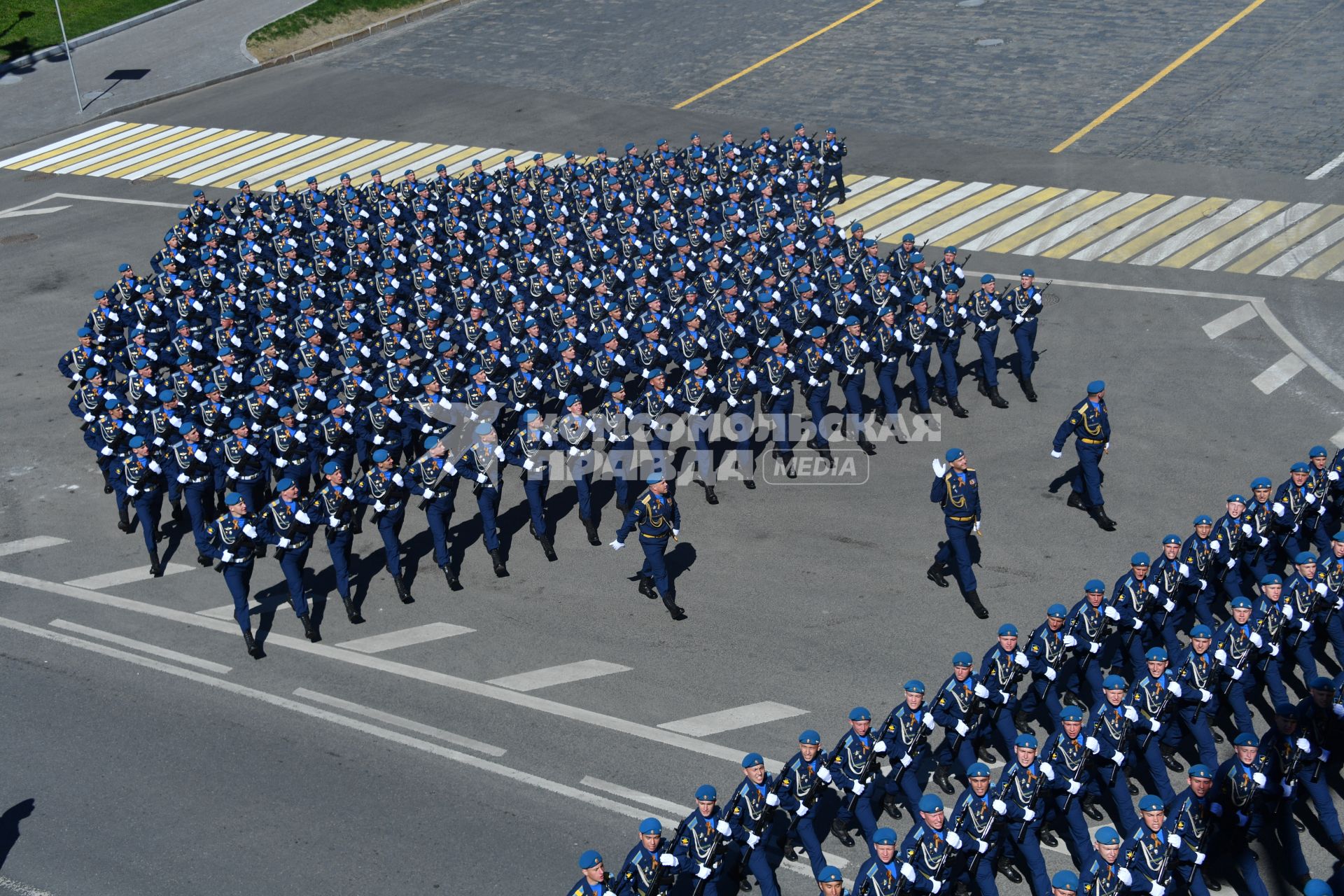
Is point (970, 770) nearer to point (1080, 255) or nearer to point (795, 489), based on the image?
point (795, 489)

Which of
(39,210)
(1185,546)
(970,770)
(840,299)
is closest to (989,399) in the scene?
(840,299)

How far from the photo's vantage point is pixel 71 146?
139ft

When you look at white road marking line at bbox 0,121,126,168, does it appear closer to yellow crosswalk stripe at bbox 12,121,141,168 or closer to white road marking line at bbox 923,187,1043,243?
yellow crosswalk stripe at bbox 12,121,141,168

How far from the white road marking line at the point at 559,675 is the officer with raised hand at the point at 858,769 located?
13.8 feet

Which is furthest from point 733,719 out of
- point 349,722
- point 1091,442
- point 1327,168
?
point 1327,168

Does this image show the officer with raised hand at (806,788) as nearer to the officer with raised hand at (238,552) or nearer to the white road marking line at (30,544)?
the officer with raised hand at (238,552)

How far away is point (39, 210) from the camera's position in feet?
123

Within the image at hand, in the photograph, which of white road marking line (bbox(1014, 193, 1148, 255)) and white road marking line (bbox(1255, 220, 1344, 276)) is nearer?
white road marking line (bbox(1255, 220, 1344, 276))

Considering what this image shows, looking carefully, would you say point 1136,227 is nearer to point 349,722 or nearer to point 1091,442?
point 1091,442

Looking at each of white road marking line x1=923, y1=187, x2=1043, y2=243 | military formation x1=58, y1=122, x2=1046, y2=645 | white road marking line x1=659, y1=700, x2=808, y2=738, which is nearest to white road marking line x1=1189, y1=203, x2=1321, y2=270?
white road marking line x1=923, y1=187, x2=1043, y2=243

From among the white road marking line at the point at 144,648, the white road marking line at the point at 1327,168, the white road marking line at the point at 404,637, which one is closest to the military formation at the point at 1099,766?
the white road marking line at the point at 404,637

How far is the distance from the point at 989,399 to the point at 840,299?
3240 millimetres

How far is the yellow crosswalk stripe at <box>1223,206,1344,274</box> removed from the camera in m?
30.0

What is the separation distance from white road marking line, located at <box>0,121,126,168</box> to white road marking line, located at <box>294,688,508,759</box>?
3011 cm
